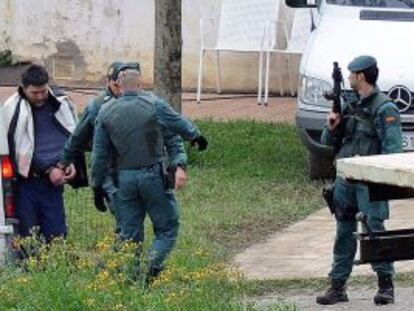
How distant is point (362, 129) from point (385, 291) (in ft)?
3.45

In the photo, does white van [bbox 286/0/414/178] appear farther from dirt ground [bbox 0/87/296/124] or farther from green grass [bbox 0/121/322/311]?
dirt ground [bbox 0/87/296/124]

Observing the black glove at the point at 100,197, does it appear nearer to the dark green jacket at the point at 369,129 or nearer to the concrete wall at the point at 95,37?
the dark green jacket at the point at 369,129

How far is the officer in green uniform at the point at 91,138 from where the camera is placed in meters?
8.95

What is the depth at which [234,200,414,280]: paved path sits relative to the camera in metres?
9.84

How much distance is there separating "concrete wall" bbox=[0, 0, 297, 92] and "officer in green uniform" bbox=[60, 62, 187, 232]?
10.5 meters

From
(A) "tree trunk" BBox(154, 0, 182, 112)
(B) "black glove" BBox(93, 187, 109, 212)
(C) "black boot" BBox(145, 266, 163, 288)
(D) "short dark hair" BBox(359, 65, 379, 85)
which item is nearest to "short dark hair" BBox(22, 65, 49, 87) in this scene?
(B) "black glove" BBox(93, 187, 109, 212)

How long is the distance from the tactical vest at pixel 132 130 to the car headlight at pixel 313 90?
12.4 ft

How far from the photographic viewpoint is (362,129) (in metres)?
8.53

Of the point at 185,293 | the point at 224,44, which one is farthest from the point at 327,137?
the point at 224,44

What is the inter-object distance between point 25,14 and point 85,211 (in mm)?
9337

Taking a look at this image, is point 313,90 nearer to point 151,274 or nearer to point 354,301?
point 354,301

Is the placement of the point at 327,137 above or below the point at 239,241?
above

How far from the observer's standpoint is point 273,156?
14.5m

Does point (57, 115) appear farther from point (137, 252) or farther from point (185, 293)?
point (185, 293)
